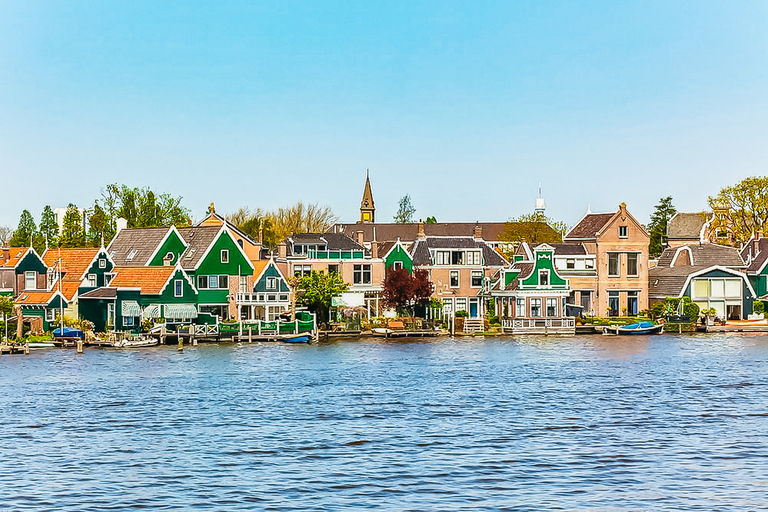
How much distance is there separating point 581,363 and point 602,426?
27.4 meters

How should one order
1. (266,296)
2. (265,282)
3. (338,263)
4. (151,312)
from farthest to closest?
(338,263) < (265,282) < (266,296) < (151,312)

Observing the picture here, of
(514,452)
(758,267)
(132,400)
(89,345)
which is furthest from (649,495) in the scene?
(758,267)

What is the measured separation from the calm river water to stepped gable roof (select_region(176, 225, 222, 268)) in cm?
2254

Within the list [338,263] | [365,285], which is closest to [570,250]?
[365,285]

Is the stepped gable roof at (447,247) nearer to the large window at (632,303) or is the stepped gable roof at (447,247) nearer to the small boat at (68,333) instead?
the large window at (632,303)

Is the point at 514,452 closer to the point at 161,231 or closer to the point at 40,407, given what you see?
the point at 40,407

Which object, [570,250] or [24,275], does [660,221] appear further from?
[24,275]

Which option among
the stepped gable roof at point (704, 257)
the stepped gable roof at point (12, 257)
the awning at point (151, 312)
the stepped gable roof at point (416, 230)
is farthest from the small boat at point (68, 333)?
the stepped gable roof at point (416, 230)

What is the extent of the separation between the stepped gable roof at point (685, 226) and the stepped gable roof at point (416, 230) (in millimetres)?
37558

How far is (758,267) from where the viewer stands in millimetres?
106188

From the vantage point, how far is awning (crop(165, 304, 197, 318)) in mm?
87125

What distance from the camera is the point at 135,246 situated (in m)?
95.9

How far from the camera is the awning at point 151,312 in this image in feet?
284

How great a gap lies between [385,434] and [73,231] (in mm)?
93684
